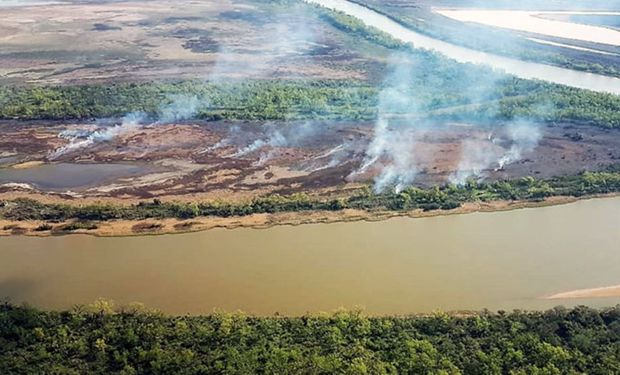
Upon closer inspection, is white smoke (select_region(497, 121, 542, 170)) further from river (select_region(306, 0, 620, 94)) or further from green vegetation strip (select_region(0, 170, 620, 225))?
river (select_region(306, 0, 620, 94))

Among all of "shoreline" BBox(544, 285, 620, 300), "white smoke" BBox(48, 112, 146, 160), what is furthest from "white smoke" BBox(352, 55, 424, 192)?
"white smoke" BBox(48, 112, 146, 160)

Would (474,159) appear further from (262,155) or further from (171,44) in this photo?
(171,44)

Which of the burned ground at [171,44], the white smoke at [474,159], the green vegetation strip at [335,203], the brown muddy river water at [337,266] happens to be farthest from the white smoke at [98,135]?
the white smoke at [474,159]

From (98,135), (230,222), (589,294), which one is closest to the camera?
(589,294)

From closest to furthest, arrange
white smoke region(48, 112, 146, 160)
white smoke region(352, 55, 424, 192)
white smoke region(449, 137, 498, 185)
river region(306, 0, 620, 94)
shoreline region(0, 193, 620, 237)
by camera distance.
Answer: shoreline region(0, 193, 620, 237), white smoke region(352, 55, 424, 192), white smoke region(449, 137, 498, 185), white smoke region(48, 112, 146, 160), river region(306, 0, 620, 94)

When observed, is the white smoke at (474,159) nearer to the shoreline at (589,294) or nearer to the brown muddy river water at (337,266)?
the brown muddy river water at (337,266)

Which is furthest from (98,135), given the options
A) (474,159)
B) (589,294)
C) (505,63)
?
(505,63)
